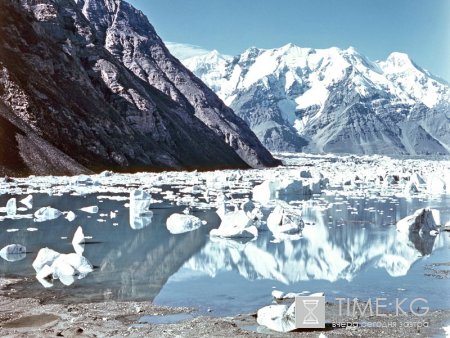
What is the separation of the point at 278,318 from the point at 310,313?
857 mm

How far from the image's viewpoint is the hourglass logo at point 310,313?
539 inches

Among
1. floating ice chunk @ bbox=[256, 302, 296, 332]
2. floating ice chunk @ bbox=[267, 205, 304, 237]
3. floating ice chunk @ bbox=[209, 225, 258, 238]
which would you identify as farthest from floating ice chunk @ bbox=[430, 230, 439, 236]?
floating ice chunk @ bbox=[256, 302, 296, 332]

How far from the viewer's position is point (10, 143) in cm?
6788

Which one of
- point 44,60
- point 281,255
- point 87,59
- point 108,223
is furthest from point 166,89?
point 281,255

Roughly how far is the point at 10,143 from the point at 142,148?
36.1 metres

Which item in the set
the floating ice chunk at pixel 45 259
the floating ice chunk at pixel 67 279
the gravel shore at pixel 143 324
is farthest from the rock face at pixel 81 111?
the gravel shore at pixel 143 324

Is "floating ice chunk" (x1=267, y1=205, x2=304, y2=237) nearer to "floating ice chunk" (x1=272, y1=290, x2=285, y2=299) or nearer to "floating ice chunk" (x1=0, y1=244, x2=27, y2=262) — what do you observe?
"floating ice chunk" (x1=272, y1=290, x2=285, y2=299)

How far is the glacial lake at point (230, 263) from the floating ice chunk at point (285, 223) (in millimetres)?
651

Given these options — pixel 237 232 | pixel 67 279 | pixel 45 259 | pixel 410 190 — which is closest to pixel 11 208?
pixel 237 232

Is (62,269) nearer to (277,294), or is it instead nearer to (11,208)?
A: (277,294)

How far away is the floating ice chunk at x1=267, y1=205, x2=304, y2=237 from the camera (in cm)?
2995

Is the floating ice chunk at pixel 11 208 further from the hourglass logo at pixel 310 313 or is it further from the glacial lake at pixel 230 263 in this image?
the hourglass logo at pixel 310 313

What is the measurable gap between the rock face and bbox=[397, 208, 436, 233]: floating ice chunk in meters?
48.7

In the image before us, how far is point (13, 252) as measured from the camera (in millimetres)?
22953
